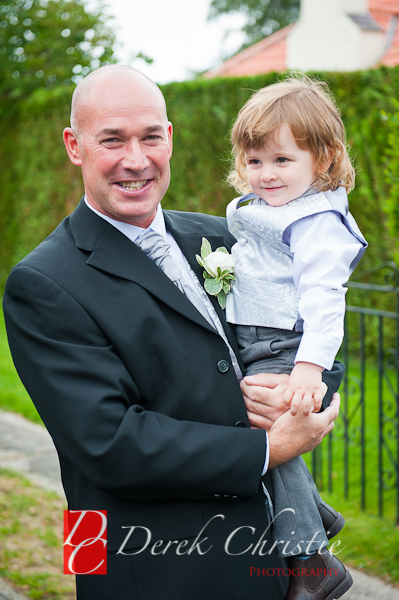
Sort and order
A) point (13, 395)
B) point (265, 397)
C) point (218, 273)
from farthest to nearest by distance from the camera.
→ point (13, 395) < point (218, 273) < point (265, 397)

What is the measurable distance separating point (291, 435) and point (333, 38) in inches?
516

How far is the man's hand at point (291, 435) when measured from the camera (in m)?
1.86

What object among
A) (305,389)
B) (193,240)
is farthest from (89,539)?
(193,240)

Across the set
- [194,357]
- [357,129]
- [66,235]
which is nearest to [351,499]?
[194,357]

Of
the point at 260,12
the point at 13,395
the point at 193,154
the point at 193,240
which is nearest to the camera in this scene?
the point at 193,240

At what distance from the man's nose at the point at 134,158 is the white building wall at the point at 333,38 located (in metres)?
11.4

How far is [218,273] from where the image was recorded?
207 centimetres

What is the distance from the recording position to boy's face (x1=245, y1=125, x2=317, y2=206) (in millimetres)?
2119

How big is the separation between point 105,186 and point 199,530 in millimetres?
1165

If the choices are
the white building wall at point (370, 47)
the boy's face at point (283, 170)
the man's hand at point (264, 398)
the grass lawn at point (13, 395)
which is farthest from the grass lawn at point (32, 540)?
the white building wall at point (370, 47)

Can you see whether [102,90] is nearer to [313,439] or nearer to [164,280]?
[164,280]

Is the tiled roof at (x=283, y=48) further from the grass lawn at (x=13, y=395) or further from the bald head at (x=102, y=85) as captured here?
the bald head at (x=102, y=85)

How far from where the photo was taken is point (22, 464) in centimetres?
528
